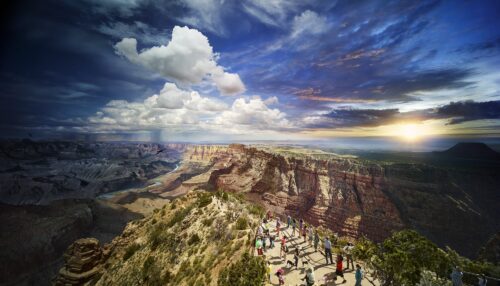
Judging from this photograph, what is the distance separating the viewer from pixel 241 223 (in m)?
20.3

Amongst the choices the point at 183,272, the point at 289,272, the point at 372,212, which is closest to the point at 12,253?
the point at 183,272

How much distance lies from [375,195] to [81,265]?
227 ft

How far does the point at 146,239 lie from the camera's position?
25656 mm

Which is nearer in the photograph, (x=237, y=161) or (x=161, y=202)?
(x=237, y=161)

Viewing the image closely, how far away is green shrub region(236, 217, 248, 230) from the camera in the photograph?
19.9m

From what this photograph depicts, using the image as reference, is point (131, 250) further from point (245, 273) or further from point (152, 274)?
point (245, 273)

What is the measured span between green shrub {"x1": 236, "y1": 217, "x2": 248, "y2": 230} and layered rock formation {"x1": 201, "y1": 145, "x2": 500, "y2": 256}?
49.7 meters

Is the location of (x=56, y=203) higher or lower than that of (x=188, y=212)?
lower

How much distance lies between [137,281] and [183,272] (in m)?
5.23

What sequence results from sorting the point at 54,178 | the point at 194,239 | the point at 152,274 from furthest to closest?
the point at 54,178
the point at 194,239
the point at 152,274

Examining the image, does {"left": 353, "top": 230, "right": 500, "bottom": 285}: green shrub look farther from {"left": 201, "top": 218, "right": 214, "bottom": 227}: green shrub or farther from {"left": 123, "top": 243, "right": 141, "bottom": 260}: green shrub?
{"left": 123, "top": 243, "right": 141, "bottom": 260}: green shrub

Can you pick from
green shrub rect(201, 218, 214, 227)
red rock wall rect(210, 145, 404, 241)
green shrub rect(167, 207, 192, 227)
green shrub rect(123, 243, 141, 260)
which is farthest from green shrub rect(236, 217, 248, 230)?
red rock wall rect(210, 145, 404, 241)

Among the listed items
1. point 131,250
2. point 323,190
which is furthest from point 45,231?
point 323,190

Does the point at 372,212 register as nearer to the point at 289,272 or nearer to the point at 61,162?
the point at 289,272
